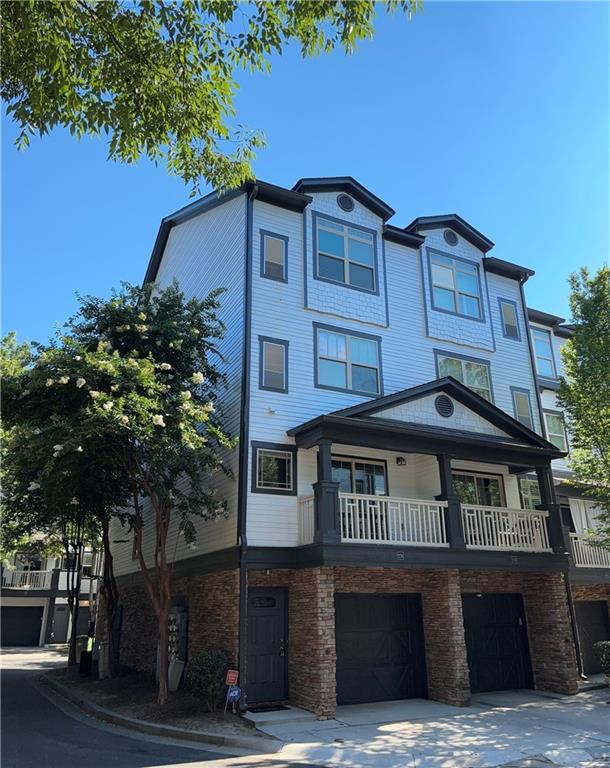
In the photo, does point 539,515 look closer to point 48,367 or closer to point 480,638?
point 480,638

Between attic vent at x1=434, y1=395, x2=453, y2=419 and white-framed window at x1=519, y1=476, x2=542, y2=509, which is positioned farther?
white-framed window at x1=519, y1=476, x2=542, y2=509

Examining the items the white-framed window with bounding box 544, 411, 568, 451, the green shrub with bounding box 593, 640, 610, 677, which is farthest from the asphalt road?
the white-framed window with bounding box 544, 411, 568, 451

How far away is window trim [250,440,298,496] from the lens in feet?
44.0

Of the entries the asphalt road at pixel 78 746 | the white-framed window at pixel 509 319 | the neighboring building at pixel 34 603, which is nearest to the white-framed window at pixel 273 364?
the asphalt road at pixel 78 746

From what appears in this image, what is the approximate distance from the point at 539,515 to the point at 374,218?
957 cm

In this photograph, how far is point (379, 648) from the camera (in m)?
14.0

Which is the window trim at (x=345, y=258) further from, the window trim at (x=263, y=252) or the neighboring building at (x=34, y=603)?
the neighboring building at (x=34, y=603)

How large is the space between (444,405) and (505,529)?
3.53 metres

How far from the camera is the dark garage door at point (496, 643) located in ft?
49.2

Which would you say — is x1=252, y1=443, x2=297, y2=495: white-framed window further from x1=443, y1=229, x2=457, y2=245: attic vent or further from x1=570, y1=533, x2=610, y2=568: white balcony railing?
x1=443, y1=229, x2=457, y2=245: attic vent

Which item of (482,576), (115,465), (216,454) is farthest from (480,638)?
(115,465)

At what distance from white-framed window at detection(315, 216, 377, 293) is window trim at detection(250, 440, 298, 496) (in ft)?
16.5

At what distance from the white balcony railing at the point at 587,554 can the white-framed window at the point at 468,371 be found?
477 cm

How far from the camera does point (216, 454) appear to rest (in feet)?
47.3
